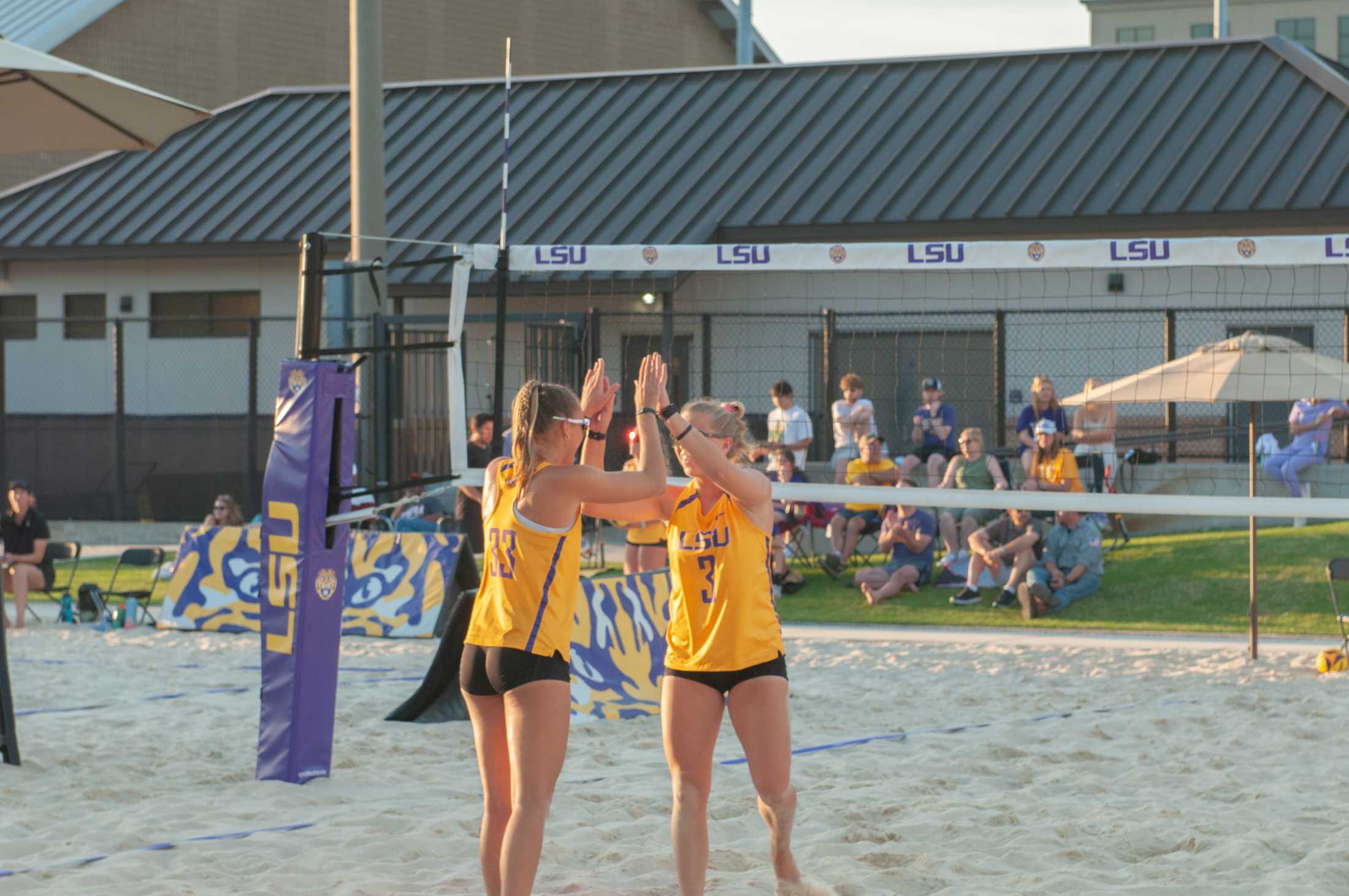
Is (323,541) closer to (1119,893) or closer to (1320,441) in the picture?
(1119,893)

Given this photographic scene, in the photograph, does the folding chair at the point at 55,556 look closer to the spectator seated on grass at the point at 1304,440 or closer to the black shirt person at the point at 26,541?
the black shirt person at the point at 26,541

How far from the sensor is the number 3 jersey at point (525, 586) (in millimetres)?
3861

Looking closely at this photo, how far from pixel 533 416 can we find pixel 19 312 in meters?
17.7

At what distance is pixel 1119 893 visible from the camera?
4.44m

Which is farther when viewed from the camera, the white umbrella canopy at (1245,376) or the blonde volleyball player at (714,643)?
the white umbrella canopy at (1245,376)

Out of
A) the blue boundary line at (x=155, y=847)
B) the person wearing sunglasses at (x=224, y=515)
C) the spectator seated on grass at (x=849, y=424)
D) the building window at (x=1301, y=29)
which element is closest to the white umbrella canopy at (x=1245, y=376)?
the spectator seated on grass at (x=849, y=424)

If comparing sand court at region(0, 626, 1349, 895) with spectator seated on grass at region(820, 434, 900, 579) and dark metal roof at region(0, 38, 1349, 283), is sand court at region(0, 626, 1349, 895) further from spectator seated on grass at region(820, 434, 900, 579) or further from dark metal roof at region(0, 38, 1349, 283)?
dark metal roof at region(0, 38, 1349, 283)

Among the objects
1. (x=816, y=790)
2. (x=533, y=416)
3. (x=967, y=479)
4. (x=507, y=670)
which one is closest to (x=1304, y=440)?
(x=967, y=479)

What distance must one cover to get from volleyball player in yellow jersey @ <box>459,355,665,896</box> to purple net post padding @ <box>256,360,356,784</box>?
77.3 inches

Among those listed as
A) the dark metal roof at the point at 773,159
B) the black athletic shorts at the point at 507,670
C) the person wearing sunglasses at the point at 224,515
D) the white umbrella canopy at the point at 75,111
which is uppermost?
the dark metal roof at the point at 773,159

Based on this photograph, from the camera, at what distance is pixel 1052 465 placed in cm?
1093

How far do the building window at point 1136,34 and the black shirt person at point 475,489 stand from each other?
44.0 meters

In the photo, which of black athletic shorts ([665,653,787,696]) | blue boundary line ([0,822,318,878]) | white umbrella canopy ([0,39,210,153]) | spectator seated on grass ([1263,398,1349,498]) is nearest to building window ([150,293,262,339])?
white umbrella canopy ([0,39,210,153])

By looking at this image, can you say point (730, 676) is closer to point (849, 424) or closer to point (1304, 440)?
point (849, 424)
